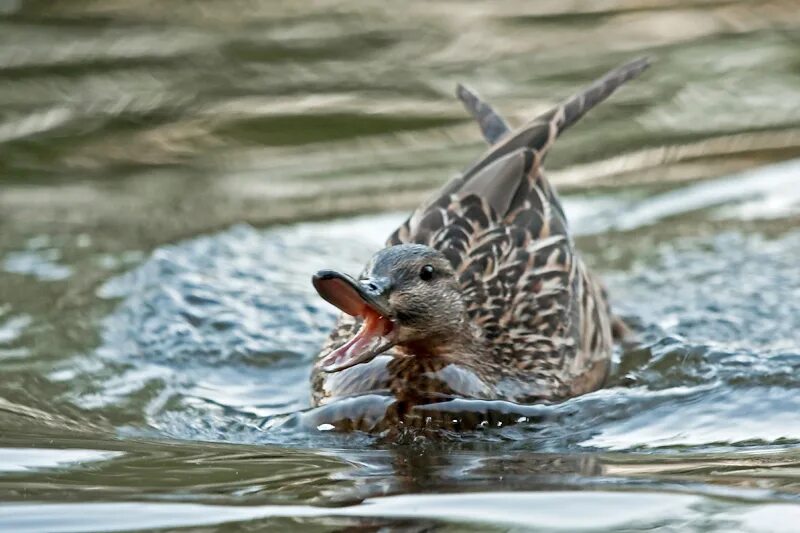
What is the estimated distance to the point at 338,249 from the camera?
851 centimetres

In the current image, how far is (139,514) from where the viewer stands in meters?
4.34

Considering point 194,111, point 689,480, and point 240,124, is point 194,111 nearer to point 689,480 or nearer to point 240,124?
point 240,124

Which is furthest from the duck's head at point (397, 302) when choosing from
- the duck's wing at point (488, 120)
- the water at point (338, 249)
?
the duck's wing at point (488, 120)

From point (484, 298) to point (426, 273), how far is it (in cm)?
85

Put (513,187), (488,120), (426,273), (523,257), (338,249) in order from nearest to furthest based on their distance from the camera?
(426,273)
(523,257)
(513,187)
(488,120)
(338,249)

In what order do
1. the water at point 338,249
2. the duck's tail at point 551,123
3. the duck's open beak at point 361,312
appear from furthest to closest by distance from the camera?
the duck's tail at point 551,123 < the duck's open beak at point 361,312 < the water at point 338,249

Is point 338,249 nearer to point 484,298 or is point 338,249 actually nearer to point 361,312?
point 484,298

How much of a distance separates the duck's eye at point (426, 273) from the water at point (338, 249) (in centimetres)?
55

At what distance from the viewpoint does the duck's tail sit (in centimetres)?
691

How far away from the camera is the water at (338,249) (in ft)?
15.3

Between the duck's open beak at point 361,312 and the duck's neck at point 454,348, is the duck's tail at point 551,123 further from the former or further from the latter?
the duck's open beak at point 361,312

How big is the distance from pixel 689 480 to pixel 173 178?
5361 millimetres

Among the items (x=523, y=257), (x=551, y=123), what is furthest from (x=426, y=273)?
(x=551, y=123)

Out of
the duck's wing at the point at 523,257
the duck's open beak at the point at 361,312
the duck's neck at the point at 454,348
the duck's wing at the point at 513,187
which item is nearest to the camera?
the duck's open beak at the point at 361,312
